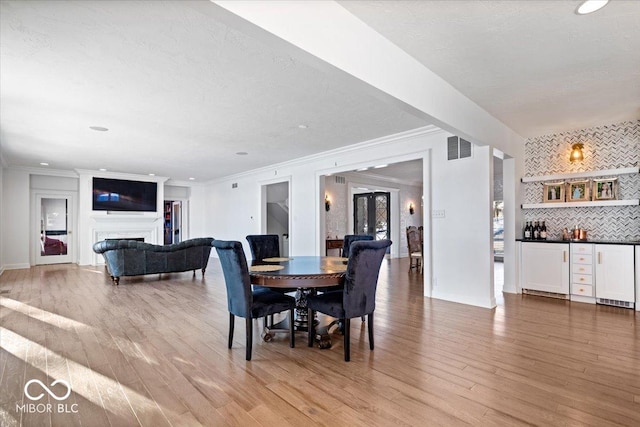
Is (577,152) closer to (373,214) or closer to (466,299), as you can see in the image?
(466,299)

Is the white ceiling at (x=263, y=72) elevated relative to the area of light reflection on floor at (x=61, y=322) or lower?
elevated

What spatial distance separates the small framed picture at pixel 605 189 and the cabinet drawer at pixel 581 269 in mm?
1093

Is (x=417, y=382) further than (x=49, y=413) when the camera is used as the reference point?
Yes

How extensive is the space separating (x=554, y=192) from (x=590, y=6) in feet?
12.4

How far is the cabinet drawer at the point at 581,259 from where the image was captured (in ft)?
14.6

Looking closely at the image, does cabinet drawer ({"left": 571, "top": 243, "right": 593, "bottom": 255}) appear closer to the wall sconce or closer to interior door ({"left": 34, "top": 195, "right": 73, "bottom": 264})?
the wall sconce

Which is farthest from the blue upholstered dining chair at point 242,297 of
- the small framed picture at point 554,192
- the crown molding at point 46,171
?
the crown molding at point 46,171

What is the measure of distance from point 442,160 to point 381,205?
242 inches

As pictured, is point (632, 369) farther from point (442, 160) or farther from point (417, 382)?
point (442, 160)

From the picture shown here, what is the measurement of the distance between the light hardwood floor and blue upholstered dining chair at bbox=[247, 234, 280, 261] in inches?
Answer: 34.1

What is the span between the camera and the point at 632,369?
250 cm

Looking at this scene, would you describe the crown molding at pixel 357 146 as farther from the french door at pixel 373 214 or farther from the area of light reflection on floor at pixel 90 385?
the area of light reflection on floor at pixel 90 385

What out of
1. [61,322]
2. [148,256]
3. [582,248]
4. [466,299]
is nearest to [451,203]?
[466,299]

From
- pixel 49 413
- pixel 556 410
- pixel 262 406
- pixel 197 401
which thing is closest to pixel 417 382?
pixel 556 410
